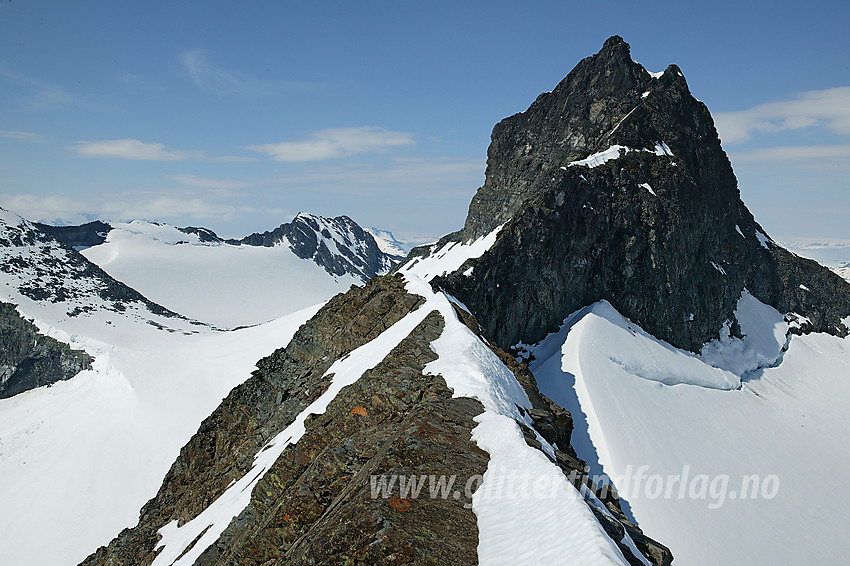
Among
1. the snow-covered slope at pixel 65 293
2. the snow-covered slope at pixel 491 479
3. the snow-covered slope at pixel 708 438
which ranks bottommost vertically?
the snow-covered slope at pixel 708 438

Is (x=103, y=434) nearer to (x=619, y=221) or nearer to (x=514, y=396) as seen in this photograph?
(x=514, y=396)

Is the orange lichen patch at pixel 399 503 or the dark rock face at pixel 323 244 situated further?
the dark rock face at pixel 323 244

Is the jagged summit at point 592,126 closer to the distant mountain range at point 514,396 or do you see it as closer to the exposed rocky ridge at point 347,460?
the distant mountain range at point 514,396

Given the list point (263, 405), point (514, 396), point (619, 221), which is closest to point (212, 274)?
point (619, 221)

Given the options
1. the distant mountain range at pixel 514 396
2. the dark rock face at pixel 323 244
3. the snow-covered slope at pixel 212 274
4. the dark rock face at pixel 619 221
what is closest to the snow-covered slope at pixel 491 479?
the distant mountain range at pixel 514 396

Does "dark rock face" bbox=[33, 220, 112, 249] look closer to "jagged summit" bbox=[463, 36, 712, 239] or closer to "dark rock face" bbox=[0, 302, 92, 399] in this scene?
"dark rock face" bbox=[0, 302, 92, 399]

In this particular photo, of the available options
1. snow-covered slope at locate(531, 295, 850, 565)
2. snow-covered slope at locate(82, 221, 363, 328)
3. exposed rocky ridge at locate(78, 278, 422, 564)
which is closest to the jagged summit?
snow-covered slope at locate(531, 295, 850, 565)
